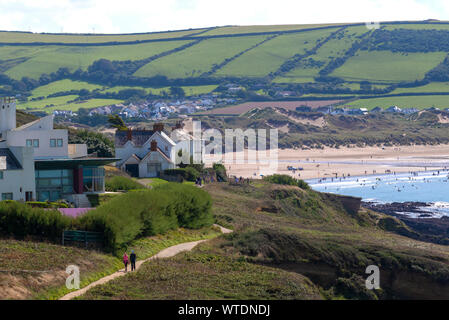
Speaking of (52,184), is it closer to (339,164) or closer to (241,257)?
(241,257)

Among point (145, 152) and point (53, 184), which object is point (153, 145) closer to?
point (145, 152)

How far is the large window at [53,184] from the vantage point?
40.5 m

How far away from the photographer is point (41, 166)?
133ft

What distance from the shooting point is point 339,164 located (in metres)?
136

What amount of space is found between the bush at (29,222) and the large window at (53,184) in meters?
7.66

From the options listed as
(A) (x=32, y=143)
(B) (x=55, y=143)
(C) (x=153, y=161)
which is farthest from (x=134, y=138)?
(A) (x=32, y=143)

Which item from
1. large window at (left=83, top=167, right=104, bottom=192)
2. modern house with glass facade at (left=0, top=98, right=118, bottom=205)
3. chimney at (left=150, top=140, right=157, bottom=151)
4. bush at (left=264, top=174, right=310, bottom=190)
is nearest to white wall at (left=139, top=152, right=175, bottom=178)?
chimney at (left=150, top=140, right=157, bottom=151)

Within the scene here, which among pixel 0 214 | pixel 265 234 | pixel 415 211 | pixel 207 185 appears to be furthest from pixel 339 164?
pixel 0 214

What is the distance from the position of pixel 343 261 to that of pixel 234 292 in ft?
34.8

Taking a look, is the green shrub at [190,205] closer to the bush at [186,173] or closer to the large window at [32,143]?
the large window at [32,143]

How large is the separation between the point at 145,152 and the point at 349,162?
78.2 m

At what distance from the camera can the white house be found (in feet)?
222

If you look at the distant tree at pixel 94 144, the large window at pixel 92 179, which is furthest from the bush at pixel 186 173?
the large window at pixel 92 179

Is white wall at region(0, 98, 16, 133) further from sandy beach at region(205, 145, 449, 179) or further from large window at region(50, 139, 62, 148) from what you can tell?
sandy beach at region(205, 145, 449, 179)
